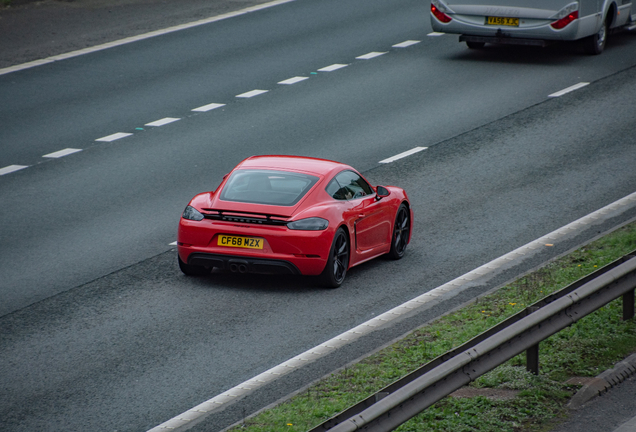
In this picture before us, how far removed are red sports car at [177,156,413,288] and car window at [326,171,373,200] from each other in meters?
0.01

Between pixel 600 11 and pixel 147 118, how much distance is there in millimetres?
10931

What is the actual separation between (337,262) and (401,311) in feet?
4.23

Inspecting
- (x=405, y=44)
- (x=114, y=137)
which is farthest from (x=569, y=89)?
(x=114, y=137)

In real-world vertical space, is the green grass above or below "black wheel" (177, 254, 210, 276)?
above

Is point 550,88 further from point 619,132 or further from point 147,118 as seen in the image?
point 147,118

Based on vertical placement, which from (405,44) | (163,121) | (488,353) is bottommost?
(405,44)

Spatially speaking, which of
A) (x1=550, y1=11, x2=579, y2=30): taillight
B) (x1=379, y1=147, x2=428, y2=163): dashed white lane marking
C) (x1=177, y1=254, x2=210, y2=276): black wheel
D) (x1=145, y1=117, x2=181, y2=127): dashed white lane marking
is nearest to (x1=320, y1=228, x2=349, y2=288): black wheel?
(x1=177, y1=254, x2=210, y2=276): black wheel

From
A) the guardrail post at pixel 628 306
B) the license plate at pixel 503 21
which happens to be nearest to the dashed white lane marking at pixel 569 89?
the license plate at pixel 503 21

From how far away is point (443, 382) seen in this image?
241 inches

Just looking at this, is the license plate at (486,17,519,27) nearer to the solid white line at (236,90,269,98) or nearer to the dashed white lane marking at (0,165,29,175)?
the solid white line at (236,90,269,98)

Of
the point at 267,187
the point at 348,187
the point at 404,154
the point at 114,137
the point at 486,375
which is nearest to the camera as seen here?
the point at 486,375

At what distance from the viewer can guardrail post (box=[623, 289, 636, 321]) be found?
8.38m

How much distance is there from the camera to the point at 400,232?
12.1 metres

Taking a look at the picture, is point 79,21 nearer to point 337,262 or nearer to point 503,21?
point 503,21
